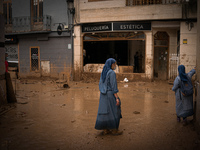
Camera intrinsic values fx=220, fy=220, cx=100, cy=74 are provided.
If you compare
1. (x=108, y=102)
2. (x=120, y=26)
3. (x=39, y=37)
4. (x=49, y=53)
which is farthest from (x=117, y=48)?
(x=108, y=102)

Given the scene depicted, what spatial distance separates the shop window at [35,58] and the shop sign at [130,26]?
23.1 ft

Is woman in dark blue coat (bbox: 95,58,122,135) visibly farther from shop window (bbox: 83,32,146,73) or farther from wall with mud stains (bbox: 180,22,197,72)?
shop window (bbox: 83,32,146,73)

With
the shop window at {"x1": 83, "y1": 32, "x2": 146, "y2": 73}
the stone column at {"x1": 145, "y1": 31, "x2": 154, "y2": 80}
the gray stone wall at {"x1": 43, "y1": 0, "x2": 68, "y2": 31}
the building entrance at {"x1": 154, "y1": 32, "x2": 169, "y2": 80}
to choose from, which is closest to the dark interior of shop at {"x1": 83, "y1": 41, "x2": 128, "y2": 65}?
the shop window at {"x1": 83, "y1": 32, "x2": 146, "y2": 73}

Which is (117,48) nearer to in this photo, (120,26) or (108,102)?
(120,26)

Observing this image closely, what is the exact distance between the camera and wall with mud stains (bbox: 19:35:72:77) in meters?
17.0

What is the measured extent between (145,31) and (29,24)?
9390 millimetres

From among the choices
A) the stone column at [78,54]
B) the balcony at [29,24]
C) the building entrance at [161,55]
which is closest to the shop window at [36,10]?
the balcony at [29,24]

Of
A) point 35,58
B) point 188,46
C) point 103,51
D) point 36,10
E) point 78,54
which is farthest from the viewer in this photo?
point 103,51

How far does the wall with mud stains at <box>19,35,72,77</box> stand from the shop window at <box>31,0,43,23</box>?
1391mm

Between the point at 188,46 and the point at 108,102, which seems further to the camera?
the point at 188,46

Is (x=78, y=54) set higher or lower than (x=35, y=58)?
higher

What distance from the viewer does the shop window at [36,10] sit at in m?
17.8

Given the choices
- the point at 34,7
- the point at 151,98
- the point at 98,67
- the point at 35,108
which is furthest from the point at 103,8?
the point at 35,108

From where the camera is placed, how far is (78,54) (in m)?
16.4
